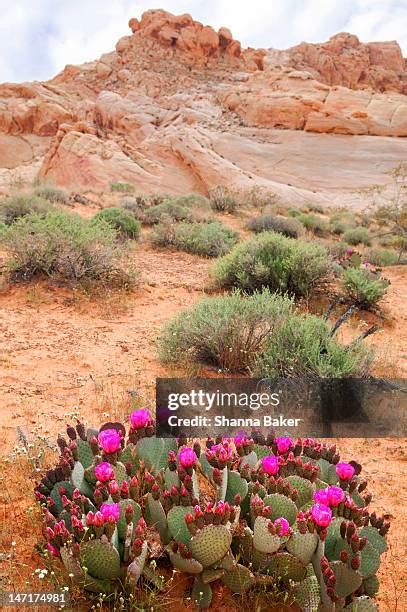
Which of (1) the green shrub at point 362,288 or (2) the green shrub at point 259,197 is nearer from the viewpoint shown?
(1) the green shrub at point 362,288

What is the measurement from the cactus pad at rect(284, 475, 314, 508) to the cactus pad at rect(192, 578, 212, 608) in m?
0.55

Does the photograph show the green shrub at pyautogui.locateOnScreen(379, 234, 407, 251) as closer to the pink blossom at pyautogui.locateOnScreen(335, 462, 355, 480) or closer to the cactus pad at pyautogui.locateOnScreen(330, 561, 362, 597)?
the pink blossom at pyautogui.locateOnScreen(335, 462, 355, 480)

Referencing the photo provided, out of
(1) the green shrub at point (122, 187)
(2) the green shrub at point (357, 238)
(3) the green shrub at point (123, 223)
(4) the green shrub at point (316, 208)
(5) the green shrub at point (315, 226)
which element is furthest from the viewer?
(4) the green shrub at point (316, 208)

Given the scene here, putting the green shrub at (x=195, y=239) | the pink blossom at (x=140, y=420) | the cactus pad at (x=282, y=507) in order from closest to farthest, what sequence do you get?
the cactus pad at (x=282, y=507) < the pink blossom at (x=140, y=420) < the green shrub at (x=195, y=239)

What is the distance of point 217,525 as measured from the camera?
1.94 m

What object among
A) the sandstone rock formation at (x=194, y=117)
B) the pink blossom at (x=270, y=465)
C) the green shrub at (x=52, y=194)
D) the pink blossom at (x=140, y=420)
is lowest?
the pink blossom at (x=270, y=465)

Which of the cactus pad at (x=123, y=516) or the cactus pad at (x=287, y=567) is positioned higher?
the cactus pad at (x=123, y=516)

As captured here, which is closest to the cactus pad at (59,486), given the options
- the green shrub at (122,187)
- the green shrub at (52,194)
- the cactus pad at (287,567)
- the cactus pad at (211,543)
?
the cactus pad at (211,543)

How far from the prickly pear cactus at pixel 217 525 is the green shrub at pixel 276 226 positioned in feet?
42.7

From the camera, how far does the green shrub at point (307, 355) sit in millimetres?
4465

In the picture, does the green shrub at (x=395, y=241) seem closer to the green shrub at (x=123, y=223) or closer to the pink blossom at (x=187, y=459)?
the green shrub at (x=123, y=223)

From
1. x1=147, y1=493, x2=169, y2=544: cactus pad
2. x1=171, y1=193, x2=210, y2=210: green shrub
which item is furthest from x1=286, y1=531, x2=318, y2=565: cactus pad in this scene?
x1=171, y1=193, x2=210, y2=210: green shrub

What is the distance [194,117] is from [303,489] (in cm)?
3698

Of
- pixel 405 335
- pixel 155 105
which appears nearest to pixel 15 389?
pixel 405 335
